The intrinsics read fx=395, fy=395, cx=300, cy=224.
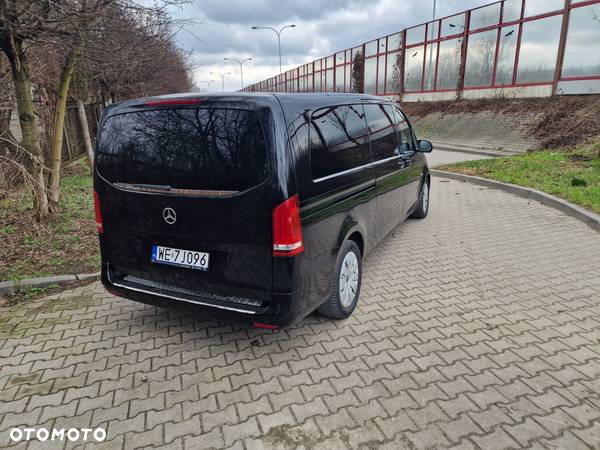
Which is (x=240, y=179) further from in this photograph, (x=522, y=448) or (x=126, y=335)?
(x=522, y=448)

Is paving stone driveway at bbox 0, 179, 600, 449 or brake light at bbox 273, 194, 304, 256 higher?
brake light at bbox 273, 194, 304, 256

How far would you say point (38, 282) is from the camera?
401cm

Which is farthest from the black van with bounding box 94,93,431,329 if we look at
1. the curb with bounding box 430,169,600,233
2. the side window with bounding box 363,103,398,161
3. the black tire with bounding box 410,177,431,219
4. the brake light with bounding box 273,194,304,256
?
the curb with bounding box 430,169,600,233

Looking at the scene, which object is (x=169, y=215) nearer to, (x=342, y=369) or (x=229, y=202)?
(x=229, y=202)

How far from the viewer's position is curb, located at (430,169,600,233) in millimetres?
5910

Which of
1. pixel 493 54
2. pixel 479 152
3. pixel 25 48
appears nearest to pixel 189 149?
pixel 25 48

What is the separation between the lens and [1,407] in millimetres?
2432

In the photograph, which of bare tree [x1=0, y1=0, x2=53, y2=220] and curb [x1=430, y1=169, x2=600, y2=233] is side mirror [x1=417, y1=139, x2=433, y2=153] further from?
bare tree [x1=0, y1=0, x2=53, y2=220]

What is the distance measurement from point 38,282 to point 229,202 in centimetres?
279

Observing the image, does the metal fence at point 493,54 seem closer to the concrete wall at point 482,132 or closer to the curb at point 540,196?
the concrete wall at point 482,132

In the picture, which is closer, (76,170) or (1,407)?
(1,407)

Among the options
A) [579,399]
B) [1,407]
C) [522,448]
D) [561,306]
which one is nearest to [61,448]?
[1,407]

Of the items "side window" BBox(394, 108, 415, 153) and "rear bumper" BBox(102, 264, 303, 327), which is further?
"side window" BBox(394, 108, 415, 153)

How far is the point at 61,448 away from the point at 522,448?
245 centimetres
